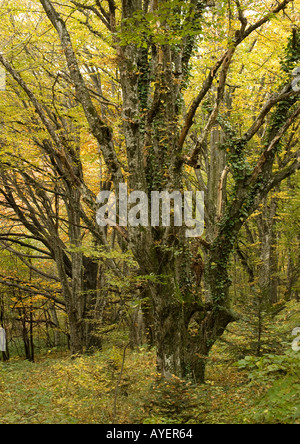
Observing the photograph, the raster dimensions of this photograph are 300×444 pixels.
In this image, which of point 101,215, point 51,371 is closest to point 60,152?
point 101,215

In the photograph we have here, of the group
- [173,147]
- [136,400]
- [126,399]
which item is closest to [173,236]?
[173,147]

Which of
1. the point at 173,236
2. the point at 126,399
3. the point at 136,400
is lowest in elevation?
the point at 126,399

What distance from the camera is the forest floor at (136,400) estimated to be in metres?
4.47

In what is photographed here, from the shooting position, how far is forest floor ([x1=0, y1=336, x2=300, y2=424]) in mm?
4473

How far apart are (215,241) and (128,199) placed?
2.28 metres

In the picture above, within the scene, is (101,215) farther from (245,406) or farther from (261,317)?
(245,406)

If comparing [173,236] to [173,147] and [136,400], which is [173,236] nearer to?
[173,147]

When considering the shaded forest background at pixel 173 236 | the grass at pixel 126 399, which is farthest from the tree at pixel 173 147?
the grass at pixel 126 399

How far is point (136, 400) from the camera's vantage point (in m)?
5.71

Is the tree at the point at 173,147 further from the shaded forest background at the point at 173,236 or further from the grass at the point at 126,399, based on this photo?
the grass at the point at 126,399

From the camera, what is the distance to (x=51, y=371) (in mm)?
10289

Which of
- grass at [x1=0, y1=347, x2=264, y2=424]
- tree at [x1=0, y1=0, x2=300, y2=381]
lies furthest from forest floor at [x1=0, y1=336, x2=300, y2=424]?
tree at [x1=0, y1=0, x2=300, y2=381]

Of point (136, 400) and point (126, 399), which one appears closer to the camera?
point (136, 400)

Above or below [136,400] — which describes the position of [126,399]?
below
